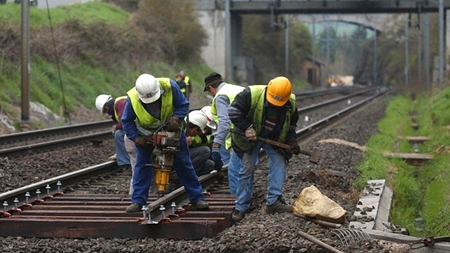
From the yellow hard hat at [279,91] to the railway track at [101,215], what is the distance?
1365 millimetres

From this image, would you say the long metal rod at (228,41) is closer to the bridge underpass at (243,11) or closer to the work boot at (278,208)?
the bridge underpass at (243,11)

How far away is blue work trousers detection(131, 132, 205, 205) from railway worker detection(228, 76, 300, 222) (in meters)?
0.57

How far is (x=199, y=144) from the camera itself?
506 inches

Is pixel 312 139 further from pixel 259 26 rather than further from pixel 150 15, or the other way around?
pixel 259 26

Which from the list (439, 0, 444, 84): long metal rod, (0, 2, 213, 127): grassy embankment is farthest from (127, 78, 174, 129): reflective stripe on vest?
(439, 0, 444, 84): long metal rod

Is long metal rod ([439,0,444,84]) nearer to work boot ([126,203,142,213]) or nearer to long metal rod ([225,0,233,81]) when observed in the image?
long metal rod ([225,0,233,81])

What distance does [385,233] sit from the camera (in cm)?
861

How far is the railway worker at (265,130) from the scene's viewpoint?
376 inches

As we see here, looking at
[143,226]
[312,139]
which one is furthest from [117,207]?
[312,139]

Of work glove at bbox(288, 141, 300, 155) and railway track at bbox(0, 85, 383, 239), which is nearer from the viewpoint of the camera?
railway track at bbox(0, 85, 383, 239)

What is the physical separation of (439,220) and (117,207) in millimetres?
3771

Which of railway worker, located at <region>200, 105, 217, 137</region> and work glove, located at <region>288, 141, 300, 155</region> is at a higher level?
work glove, located at <region>288, 141, 300, 155</region>

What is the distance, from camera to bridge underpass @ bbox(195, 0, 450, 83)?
170 ft

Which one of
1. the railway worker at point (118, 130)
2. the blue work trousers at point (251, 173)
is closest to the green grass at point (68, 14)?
the railway worker at point (118, 130)
